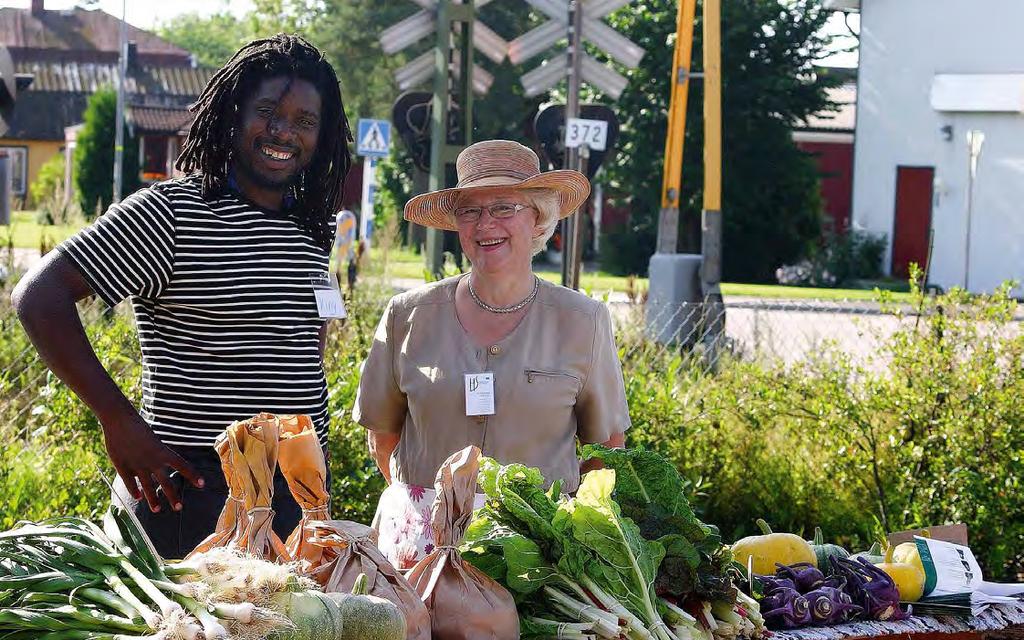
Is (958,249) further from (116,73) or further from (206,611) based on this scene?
(116,73)

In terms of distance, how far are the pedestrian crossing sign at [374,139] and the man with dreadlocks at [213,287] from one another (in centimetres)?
1217

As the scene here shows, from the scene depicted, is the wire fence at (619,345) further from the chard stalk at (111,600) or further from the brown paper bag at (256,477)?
the chard stalk at (111,600)

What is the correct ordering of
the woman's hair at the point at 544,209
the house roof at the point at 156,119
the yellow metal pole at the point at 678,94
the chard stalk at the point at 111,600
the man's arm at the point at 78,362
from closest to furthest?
the chard stalk at the point at 111,600 → the man's arm at the point at 78,362 → the woman's hair at the point at 544,209 → the yellow metal pole at the point at 678,94 → the house roof at the point at 156,119

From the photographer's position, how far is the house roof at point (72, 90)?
68.3 m

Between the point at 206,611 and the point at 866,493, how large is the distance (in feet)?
15.8

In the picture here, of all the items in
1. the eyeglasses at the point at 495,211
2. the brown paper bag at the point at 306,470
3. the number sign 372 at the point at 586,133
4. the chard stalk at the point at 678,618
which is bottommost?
the chard stalk at the point at 678,618

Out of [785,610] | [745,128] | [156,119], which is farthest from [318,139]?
[156,119]

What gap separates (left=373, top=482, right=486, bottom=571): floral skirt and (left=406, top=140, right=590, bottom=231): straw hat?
0.76 m

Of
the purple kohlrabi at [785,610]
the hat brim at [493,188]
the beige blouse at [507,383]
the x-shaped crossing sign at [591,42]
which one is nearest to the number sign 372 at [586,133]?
the x-shaped crossing sign at [591,42]

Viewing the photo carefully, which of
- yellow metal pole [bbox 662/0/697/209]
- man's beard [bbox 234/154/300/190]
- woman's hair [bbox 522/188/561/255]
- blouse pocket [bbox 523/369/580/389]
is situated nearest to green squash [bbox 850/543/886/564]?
blouse pocket [bbox 523/369/580/389]

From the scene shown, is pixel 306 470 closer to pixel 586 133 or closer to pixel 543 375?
pixel 543 375

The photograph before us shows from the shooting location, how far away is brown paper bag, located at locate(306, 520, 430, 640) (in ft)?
7.50

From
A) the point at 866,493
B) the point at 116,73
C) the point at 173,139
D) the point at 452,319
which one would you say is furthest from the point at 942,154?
the point at 116,73

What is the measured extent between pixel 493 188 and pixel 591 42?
6.40 m
